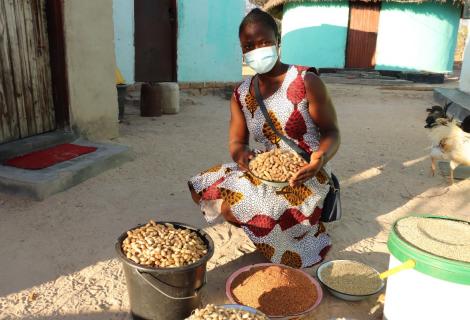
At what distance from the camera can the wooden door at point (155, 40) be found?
914cm

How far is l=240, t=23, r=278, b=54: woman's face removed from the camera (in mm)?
2580

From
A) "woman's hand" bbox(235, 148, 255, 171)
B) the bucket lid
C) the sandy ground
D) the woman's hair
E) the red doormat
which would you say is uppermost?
the woman's hair

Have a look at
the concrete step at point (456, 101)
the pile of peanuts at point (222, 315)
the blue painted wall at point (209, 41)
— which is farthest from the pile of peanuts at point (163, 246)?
the blue painted wall at point (209, 41)

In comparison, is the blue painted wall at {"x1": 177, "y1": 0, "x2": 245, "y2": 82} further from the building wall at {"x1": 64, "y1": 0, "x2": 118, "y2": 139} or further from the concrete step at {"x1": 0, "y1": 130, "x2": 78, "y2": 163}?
the concrete step at {"x1": 0, "y1": 130, "x2": 78, "y2": 163}

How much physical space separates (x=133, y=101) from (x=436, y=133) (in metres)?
6.01

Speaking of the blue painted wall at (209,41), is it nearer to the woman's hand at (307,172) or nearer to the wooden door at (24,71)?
the wooden door at (24,71)

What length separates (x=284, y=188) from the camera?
2.66 metres

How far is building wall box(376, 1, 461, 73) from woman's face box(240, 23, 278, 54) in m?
13.5

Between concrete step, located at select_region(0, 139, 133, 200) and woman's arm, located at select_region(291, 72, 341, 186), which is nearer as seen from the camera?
woman's arm, located at select_region(291, 72, 341, 186)

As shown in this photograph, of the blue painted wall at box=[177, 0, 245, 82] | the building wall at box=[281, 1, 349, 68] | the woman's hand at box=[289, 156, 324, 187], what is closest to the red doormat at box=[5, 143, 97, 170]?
the woman's hand at box=[289, 156, 324, 187]

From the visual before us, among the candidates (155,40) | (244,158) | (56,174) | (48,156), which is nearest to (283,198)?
(244,158)

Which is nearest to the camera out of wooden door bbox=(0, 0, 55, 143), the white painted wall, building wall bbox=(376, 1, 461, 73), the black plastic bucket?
the black plastic bucket

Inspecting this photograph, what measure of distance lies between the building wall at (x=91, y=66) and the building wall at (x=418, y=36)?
467 inches

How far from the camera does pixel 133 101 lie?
338 inches
